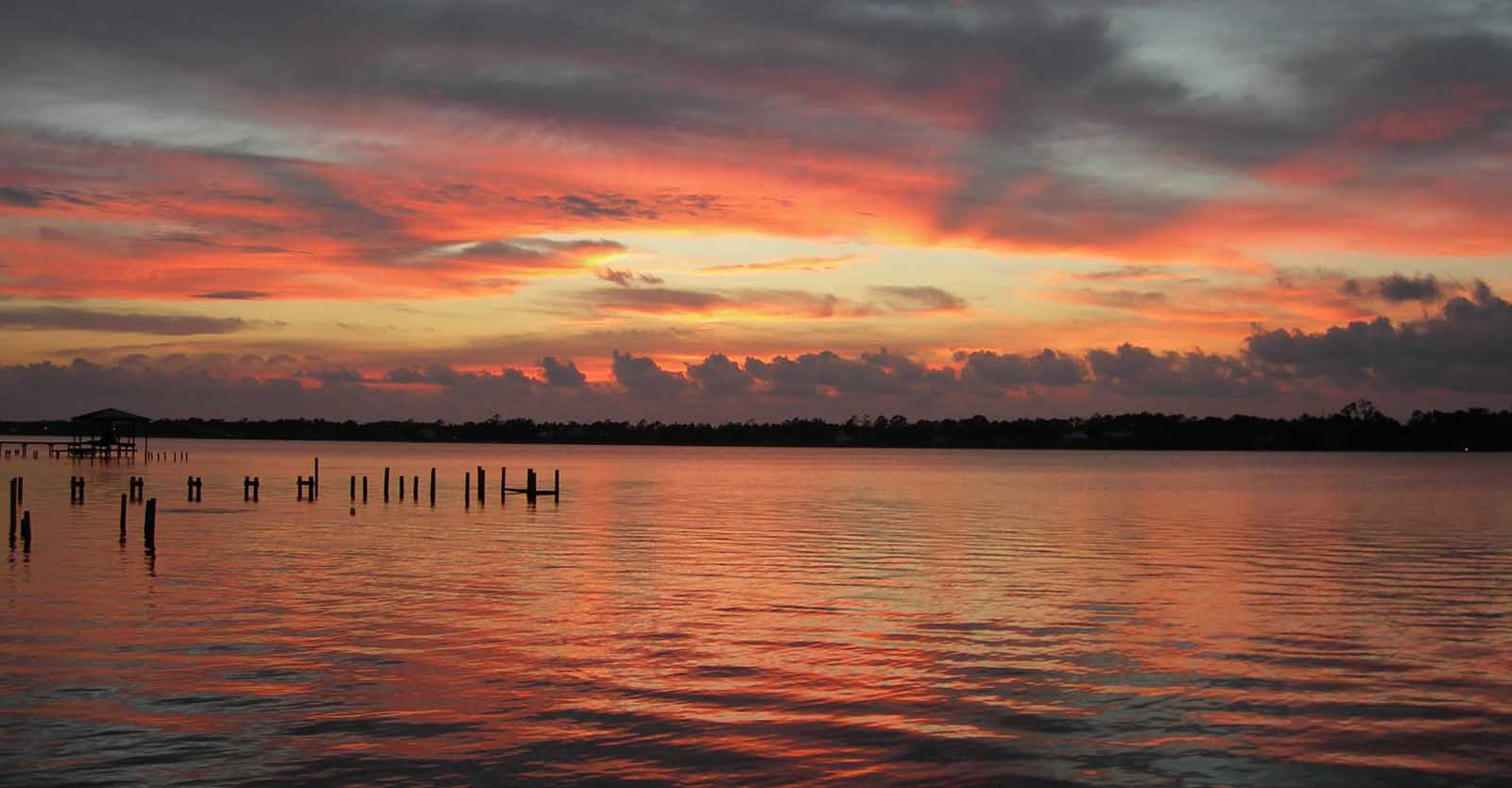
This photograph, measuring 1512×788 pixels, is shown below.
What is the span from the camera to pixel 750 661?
19.9 meters

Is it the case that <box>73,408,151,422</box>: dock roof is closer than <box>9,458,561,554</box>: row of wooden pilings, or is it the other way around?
<box>9,458,561,554</box>: row of wooden pilings

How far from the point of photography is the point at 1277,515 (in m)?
60.0

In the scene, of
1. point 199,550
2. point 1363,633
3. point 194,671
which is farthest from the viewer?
point 199,550

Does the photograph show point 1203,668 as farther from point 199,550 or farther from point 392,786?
point 199,550

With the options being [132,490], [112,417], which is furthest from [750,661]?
[112,417]

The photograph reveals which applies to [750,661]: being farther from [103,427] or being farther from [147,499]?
[103,427]

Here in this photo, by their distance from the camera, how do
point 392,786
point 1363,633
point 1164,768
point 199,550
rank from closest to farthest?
1. point 392,786
2. point 1164,768
3. point 1363,633
4. point 199,550

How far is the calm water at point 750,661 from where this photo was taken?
14047 mm

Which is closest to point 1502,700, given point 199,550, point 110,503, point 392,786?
point 392,786

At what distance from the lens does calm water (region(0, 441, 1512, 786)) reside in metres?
14.0

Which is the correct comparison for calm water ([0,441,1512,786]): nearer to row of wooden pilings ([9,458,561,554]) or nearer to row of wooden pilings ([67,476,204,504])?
row of wooden pilings ([9,458,561,554])

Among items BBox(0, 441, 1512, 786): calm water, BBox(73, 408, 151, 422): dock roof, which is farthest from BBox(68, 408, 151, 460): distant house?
BBox(0, 441, 1512, 786): calm water

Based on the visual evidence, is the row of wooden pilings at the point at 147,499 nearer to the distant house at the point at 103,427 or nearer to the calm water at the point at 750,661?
the calm water at the point at 750,661

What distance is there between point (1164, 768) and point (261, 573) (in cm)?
2447
